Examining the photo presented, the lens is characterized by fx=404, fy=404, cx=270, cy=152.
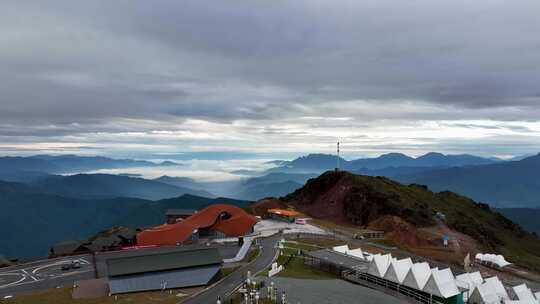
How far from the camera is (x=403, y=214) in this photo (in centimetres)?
10925

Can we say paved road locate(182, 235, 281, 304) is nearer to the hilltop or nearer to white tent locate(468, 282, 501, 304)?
white tent locate(468, 282, 501, 304)

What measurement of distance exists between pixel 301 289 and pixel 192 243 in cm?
4326

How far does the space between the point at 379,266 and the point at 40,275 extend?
50033 mm

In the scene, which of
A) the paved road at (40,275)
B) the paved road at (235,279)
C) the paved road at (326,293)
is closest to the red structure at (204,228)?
the paved road at (40,275)

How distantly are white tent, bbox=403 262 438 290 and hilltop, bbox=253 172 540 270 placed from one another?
35846 mm

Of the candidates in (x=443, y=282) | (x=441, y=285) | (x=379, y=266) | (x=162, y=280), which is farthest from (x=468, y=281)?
(x=162, y=280)

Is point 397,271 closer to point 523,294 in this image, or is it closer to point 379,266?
point 379,266

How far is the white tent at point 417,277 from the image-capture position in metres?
46.9

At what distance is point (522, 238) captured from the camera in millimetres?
150250

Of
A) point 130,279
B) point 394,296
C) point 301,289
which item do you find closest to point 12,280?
point 130,279

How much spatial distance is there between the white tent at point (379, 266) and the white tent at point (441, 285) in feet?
19.6

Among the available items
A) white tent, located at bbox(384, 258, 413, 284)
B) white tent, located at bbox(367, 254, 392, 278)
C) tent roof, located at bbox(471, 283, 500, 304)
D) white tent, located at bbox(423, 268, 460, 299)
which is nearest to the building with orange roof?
white tent, located at bbox(367, 254, 392, 278)

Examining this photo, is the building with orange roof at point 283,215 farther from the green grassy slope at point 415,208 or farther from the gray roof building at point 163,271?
the gray roof building at point 163,271

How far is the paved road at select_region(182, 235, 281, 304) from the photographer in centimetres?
4381
